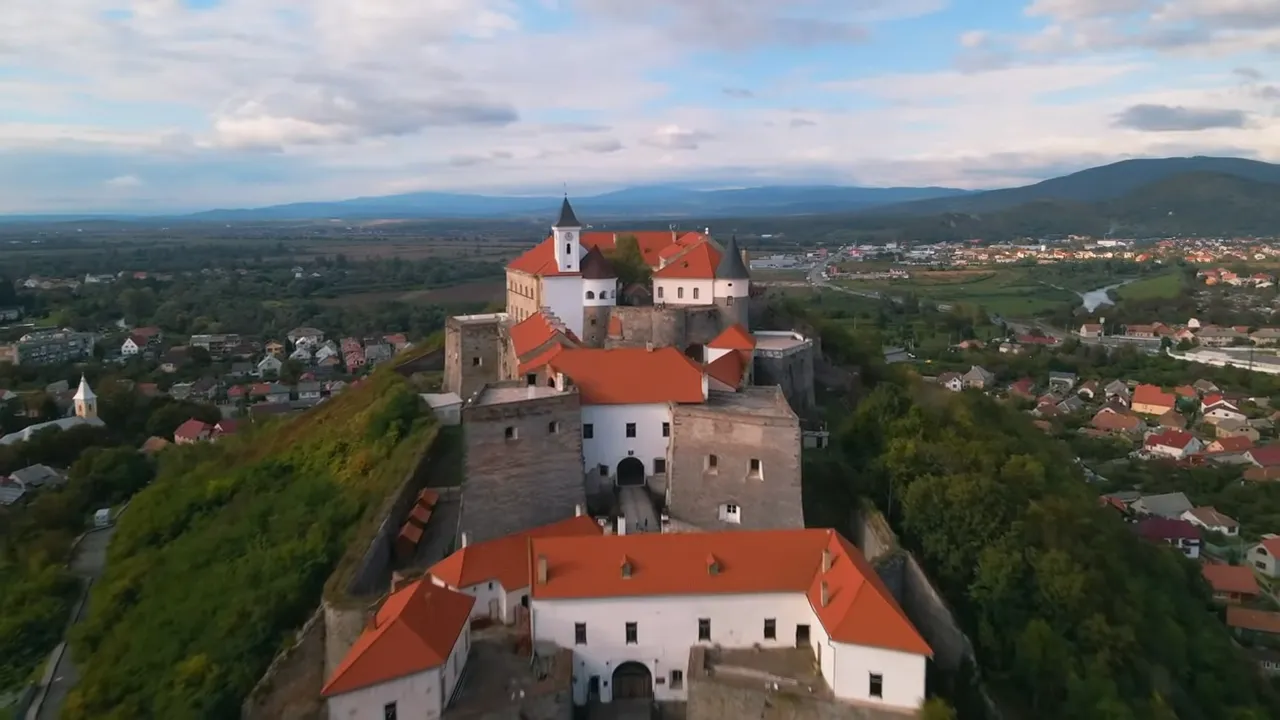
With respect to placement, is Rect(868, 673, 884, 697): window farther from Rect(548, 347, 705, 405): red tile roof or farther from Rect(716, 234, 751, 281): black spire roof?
Rect(716, 234, 751, 281): black spire roof

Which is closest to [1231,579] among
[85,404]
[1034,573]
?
[1034,573]

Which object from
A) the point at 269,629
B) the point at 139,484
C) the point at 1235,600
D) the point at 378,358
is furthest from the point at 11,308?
the point at 1235,600

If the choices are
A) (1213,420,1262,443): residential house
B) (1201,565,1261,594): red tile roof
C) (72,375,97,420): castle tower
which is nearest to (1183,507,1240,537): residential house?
(1201,565,1261,594): red tile roof

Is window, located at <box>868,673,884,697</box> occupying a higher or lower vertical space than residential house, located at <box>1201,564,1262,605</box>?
higher

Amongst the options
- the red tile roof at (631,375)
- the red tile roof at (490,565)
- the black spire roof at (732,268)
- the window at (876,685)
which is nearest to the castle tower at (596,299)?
the black spire roof at (732,268)

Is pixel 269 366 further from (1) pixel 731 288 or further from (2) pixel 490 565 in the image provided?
(2) pixel 490 565

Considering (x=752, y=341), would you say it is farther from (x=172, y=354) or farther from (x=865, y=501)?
(x=172, y=354)
